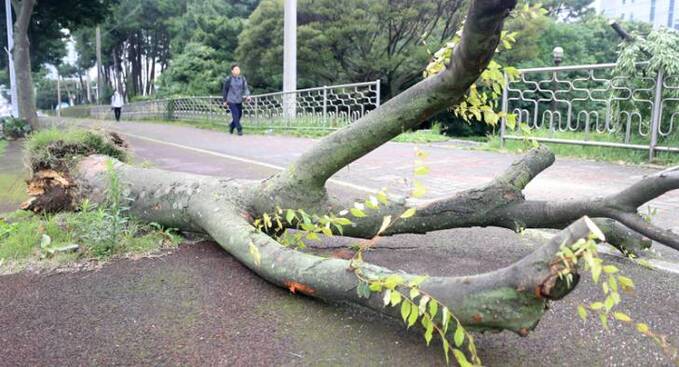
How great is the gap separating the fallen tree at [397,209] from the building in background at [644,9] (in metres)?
51.6

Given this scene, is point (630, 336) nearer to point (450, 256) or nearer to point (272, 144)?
point (450, 256)

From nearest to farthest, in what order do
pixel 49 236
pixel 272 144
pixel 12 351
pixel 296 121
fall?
pixel 12 351
pixel 49 236
pixel 272 144
pixel 296 121

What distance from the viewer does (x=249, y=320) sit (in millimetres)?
2283

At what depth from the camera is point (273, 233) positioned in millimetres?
3135

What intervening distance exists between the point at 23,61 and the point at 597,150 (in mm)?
12550

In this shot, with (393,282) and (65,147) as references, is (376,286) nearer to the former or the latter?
(393,282)

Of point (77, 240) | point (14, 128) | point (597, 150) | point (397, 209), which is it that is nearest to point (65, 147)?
point (77, 240)

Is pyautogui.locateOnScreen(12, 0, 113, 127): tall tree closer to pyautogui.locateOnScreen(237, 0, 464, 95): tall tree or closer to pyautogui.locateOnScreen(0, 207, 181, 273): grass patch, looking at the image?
pyautogui.locateOnScreen(237, 0, 464, 95): tall tree

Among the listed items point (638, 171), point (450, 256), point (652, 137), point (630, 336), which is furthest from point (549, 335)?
point (652, 137)

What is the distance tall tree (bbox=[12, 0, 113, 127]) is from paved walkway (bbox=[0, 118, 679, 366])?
478 inches

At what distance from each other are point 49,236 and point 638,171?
599 cm

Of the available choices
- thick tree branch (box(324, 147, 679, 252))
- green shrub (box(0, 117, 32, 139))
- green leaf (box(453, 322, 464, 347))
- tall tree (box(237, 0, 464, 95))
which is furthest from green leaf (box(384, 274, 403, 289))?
tall tree (box(237, 0, 464, 95))

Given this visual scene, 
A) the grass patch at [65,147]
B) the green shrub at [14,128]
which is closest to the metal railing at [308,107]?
the green shrub at [14,128]

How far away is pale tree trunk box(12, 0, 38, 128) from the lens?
41.7 feet
